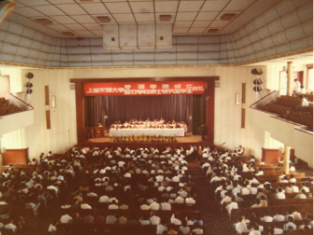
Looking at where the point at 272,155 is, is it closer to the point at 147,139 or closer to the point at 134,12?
the point at 147,139

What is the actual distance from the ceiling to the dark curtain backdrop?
733 centimetres

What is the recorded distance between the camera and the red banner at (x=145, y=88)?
48.8 feet

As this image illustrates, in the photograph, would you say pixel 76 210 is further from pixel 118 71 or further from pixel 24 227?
pixel 118 71

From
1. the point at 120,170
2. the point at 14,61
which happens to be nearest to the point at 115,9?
the point at 14,61

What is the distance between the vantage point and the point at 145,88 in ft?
49.3

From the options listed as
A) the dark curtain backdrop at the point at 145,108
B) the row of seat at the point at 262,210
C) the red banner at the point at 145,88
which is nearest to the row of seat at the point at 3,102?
the red banner at the point at 145,88

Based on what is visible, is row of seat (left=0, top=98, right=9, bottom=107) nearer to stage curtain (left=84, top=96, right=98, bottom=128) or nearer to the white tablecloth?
stage curtain (left=84, top=96, right=98, bottom=128)

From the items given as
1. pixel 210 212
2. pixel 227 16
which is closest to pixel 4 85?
pixel 227 16

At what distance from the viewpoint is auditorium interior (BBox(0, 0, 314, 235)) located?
732 cm

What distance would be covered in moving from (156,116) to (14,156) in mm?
9712

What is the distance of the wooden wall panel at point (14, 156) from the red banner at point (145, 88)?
4741 millimetres

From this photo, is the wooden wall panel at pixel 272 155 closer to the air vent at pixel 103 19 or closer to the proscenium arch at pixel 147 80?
the proscenium arch at pixel 147 80

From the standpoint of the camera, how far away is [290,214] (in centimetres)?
671

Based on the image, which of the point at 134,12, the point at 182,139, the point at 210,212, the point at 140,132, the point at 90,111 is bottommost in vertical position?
the point at 210,212
